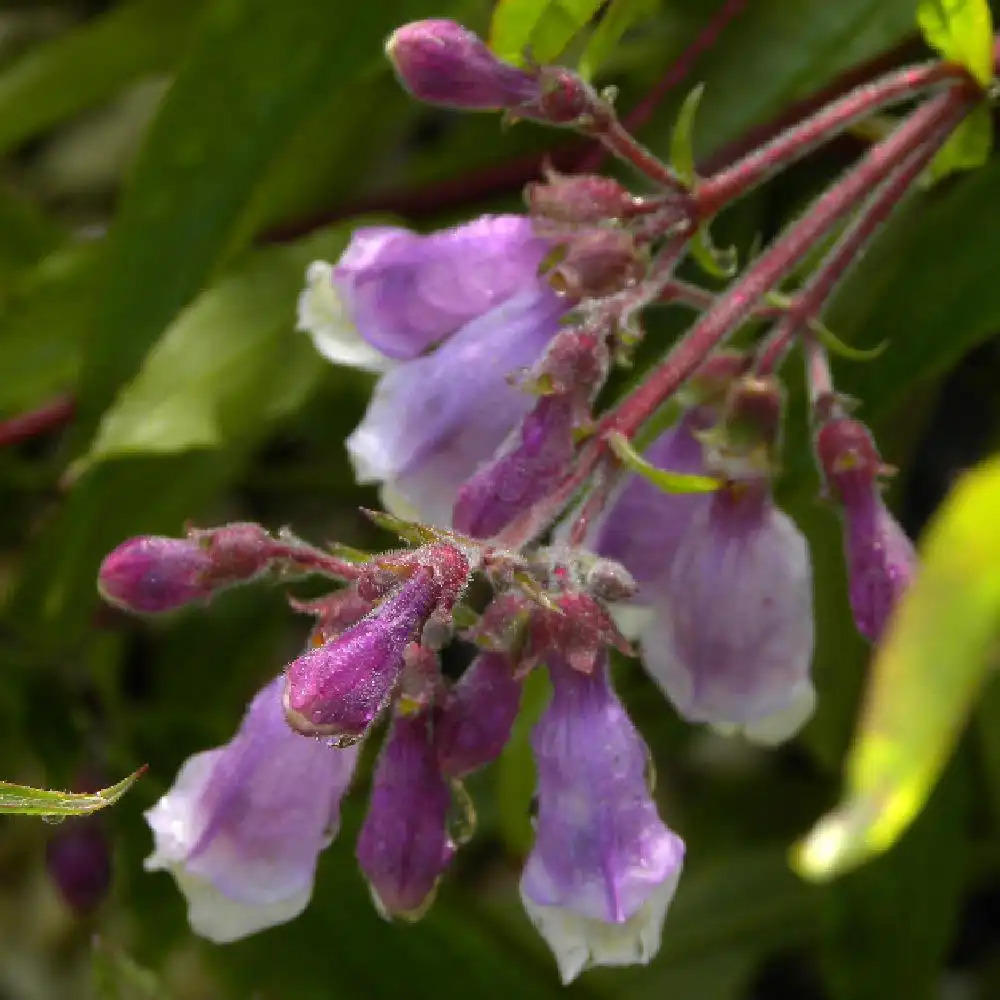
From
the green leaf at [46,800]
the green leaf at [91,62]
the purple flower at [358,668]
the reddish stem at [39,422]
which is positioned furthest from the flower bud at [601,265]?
the green leaf at [91,62]

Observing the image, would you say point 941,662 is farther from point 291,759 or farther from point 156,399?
point 156,399

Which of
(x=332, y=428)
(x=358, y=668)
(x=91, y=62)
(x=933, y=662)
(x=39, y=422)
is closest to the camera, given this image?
(x=933, y=662)

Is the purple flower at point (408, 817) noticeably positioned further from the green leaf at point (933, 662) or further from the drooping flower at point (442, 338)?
the green leaf at point (933, 662)

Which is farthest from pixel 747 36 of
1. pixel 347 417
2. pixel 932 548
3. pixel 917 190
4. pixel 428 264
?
pixel 932 548

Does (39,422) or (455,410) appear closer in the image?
(455,410)

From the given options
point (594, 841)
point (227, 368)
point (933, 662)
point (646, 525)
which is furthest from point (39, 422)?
point (933, 662)

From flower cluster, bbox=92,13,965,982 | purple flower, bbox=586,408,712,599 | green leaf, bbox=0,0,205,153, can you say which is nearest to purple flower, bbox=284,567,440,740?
flower cluster, bbox=92,13,965,982

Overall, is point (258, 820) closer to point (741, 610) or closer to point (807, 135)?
point (741, 610)

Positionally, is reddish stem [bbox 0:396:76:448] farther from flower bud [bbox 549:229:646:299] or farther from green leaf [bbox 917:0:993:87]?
green leaf [bbox 917:0:993:87]
